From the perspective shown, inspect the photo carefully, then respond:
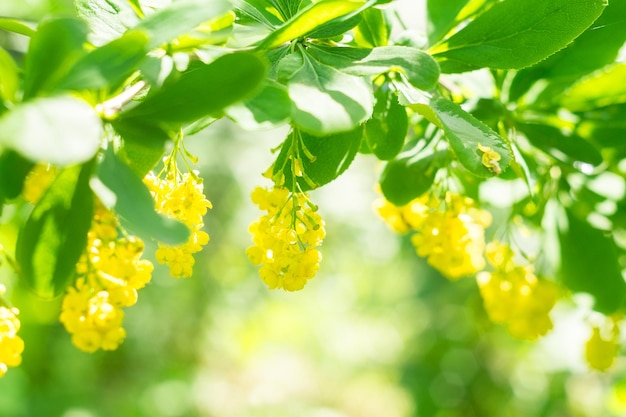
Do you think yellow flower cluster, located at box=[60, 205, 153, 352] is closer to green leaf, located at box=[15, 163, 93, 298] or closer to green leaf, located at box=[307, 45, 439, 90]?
green leaf, located at box=[15, 163, 93, 298]

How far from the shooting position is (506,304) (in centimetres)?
119

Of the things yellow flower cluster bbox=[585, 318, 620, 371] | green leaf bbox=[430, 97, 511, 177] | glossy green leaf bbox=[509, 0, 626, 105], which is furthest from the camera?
yellow flower cluster bbox=[585, 318, 620, 371]

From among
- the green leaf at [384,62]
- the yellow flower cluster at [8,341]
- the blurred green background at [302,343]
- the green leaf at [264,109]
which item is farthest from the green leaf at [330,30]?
the blurred green background at [302,343]

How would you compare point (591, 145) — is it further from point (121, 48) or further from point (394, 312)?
point (394, 312)

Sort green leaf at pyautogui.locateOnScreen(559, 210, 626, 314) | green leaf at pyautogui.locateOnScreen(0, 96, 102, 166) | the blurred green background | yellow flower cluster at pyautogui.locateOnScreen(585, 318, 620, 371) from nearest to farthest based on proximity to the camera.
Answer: green leaf at pyautogui.locateOnScreen(0, 96, 102, 166)
green leaf at pyautogui.locateOnScreen(559, 210, 626, 314)
yellow flower cluster at pyautogui.locateOnScreen(585, 318, 620, 371)
the blurred green background

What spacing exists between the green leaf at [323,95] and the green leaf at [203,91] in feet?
0.15

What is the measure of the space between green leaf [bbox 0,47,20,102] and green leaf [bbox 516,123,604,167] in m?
0.68

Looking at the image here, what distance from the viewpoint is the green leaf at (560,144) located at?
3.14 feet

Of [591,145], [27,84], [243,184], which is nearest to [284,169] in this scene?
[27,84]

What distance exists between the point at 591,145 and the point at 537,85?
16cm

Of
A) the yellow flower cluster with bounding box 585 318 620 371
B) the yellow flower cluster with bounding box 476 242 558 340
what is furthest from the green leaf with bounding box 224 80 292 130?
the yellow flower cluster with bounding box 585 318 620 371

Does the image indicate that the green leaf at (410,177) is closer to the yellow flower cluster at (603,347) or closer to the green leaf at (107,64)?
the green leaf at (107,64)

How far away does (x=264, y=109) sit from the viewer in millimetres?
591

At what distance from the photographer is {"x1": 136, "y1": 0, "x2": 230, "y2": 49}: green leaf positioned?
0.55 m
